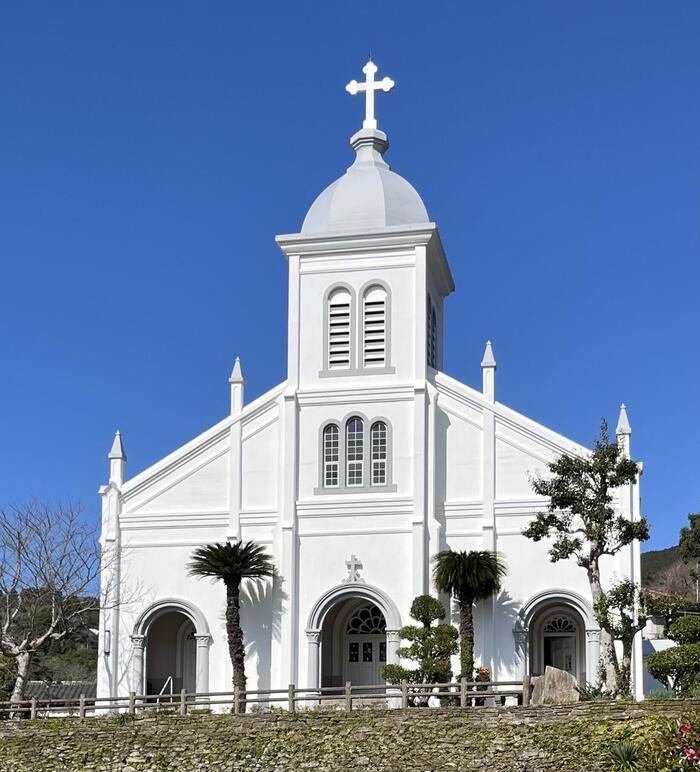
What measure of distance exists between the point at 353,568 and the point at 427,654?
4278 millimetres

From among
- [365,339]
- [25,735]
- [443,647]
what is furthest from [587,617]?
[25,735]

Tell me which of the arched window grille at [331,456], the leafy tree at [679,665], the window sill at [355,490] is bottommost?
the leafy tree at [679,665]

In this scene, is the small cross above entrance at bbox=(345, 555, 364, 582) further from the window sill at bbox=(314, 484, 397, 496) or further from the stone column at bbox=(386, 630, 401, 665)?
the window sill at bbox=(314, 484, 397, 496)

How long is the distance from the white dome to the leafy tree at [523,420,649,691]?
37.9ft

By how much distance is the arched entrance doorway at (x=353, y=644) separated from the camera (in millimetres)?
45719

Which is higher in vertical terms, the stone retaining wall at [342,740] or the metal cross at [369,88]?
the metal cross at [369,88]

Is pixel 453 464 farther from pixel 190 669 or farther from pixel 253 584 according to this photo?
pixel 190 669

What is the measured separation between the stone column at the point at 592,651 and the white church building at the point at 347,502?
4.1 inches

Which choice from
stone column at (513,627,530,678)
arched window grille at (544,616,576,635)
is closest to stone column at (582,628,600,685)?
stone column at (513,627,530,678)

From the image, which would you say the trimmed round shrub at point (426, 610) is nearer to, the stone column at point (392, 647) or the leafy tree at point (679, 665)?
the stone column at point (392, 647)

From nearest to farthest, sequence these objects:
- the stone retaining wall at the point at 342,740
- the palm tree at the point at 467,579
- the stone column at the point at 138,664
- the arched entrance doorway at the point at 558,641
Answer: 1. the stone retaining wall at the point at 342,740
2. the palm tree at the point at 467,579
3. the stone column at the point at 138,664
4. the arched entrance doorway at the point at 558,641

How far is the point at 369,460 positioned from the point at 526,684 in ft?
36.2

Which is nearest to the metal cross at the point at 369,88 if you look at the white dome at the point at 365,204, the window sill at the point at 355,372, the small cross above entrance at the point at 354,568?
the white dome at the point at 365,204

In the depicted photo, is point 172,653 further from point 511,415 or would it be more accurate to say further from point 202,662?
point 511,415
